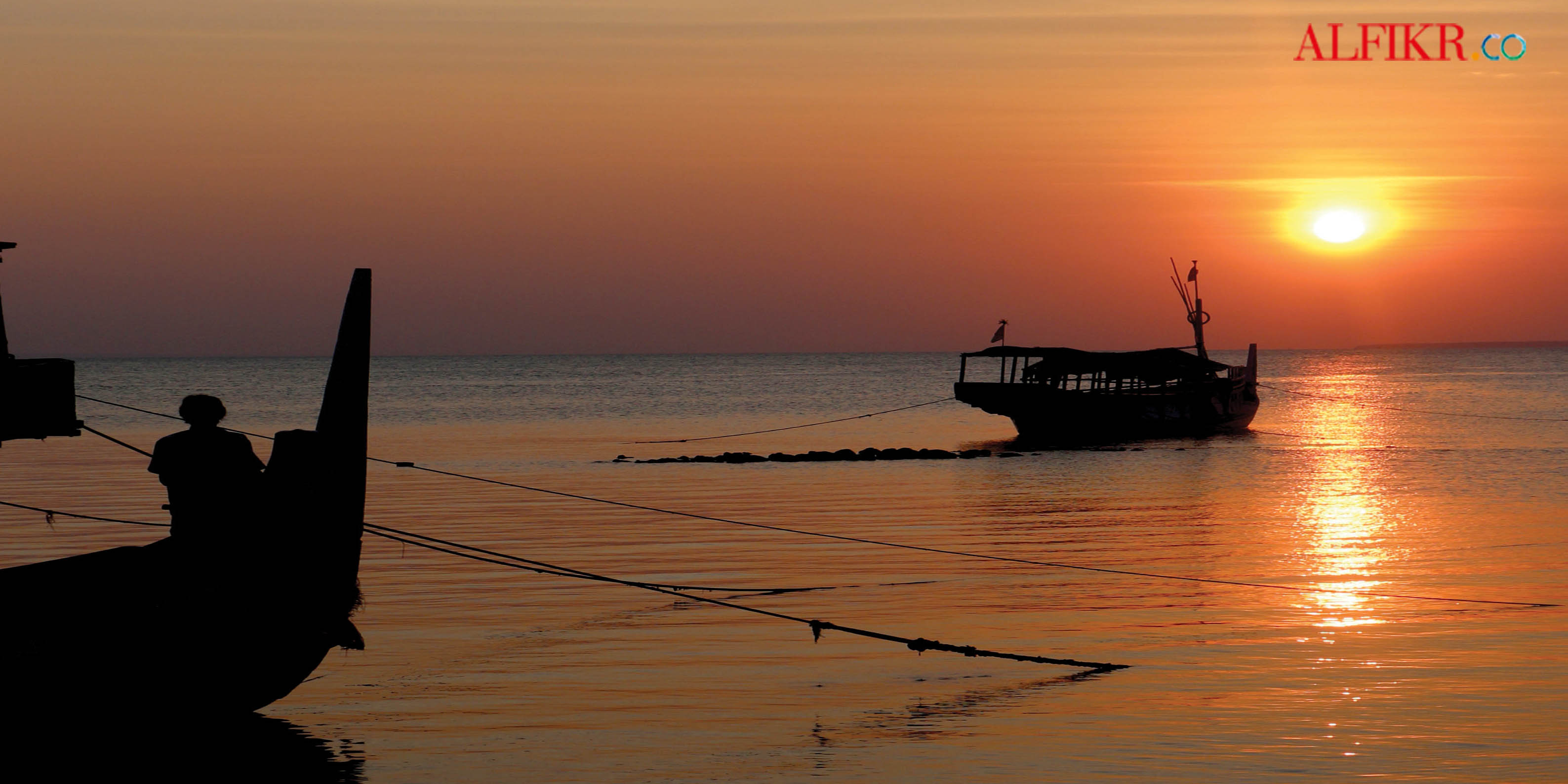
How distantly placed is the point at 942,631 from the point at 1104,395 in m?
41.5

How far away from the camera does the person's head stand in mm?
10672

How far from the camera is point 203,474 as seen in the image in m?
10.7

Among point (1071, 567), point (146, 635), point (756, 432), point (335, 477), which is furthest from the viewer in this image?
point (756, 432)

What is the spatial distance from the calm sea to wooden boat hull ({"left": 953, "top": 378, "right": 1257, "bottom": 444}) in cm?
1339

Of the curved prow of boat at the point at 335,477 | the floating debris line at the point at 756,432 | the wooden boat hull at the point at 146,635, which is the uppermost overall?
the curved prow of boat at the point at 335,477

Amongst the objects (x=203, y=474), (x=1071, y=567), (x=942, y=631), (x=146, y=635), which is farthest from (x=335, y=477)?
(x=1071, y=567)

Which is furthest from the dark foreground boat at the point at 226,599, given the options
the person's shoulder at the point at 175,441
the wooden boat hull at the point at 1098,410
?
the wooden boat hull at the point at 1098,410

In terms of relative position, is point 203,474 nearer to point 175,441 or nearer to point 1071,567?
point 175,441

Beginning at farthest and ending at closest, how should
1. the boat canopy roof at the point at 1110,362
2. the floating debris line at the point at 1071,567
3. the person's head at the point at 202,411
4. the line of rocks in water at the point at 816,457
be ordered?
the boat canopy roof at the point at 1110,362, the line of rocks in water at the point at 816,457, the floating debris line at the point at 1071,567, the person's head at the point at 202,411

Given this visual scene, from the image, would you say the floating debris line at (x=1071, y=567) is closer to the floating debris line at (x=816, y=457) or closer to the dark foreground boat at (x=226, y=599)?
the dark foreground boat at (x=226, y=599)

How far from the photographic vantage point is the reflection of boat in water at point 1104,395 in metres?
53.8

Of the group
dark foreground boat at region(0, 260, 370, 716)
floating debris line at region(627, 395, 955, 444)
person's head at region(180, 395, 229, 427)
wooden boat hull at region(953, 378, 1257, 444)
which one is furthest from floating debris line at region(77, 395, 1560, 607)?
floating debris line at region(627, 395, 955, 444)

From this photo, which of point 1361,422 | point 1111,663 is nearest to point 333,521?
point 1111,663

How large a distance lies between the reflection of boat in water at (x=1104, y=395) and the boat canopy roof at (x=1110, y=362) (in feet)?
0.12
